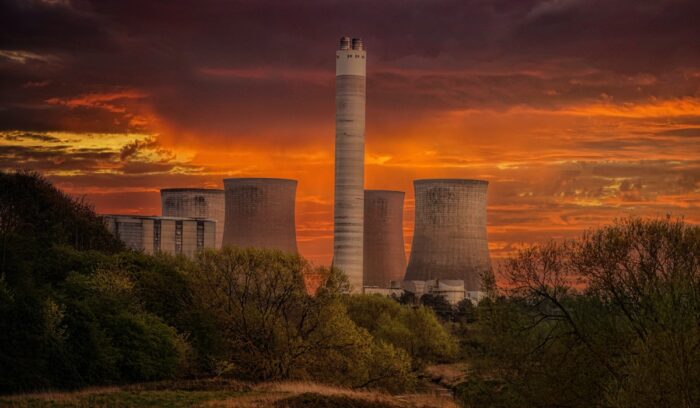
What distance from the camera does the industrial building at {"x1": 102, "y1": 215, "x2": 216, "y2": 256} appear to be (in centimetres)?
10631

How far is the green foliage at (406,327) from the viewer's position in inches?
2311

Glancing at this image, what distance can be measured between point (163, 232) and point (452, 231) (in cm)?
3178

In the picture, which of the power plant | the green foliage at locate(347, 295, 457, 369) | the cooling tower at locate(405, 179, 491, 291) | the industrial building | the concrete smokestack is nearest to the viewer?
the green foliage at locate(347, 295, 457, 369)

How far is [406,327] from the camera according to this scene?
61.1 m

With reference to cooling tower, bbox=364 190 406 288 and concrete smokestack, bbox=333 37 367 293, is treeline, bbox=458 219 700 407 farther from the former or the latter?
cooling tower, bbox=364 190 406 288

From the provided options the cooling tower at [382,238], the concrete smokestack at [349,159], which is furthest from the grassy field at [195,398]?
the cooling tower at [382,238]

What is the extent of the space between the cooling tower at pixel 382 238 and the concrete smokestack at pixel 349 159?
65.0 feet

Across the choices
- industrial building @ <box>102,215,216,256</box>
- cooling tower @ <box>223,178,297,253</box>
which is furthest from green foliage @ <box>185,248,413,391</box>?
industrial building @ <box>102,215,216,256</box>

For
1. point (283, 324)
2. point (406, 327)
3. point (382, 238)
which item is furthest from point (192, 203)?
point (283, 324)

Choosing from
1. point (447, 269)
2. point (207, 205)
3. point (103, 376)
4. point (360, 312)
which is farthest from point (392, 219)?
point (103, 376)

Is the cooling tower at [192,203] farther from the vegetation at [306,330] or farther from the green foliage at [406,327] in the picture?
the vegetation at [306,330]

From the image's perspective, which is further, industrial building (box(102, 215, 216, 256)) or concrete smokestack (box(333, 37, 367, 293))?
industrial building (box(102, 215, 216, 256))

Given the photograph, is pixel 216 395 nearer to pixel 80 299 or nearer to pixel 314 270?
pixel 80 299

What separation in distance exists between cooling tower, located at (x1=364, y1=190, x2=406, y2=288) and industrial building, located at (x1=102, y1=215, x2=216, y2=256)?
1989 centimetres
